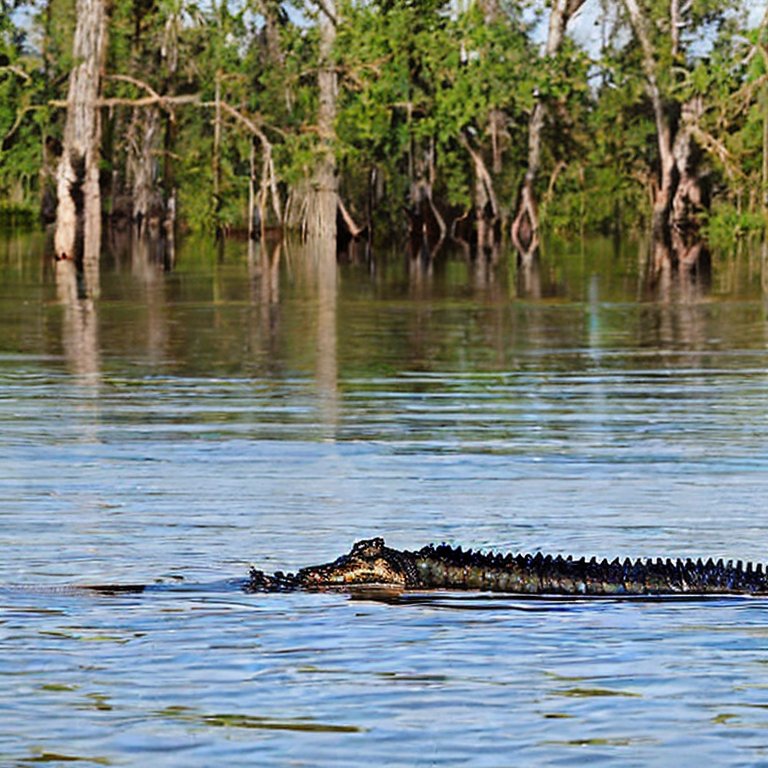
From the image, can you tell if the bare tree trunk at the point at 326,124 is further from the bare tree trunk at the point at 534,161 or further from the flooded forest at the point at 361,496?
the flooded forest at the point at 361,496

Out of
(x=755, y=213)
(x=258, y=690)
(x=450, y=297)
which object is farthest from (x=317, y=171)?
(x=258, y=690)

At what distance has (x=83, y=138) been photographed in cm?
5812

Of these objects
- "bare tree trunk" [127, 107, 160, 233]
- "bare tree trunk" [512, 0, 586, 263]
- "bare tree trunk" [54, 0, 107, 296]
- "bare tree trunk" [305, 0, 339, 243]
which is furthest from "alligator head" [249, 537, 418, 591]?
"bare tree trunk" [127, 107, 160, 233]

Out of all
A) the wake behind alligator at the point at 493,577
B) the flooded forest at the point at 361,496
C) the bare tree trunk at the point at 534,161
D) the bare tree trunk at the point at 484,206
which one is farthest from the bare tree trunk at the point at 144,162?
the wake behind alligator at the point at 493,577

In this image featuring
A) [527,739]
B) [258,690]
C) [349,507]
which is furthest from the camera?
[349,507]

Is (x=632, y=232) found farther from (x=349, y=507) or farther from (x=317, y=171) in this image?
(x=349, y=507)

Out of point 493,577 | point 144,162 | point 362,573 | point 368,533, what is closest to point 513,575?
point 493,577

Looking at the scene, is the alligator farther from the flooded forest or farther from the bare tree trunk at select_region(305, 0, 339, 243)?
the bare tree trunk at select_region(305, 0, 339, 243)

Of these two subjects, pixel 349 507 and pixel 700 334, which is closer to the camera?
pixel 349 507

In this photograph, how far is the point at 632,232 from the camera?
4321 inches

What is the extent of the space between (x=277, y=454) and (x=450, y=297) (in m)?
25.1

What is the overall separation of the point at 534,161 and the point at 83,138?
930 inches

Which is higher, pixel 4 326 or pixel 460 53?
pixel 460 53

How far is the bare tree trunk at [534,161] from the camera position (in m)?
76.9
